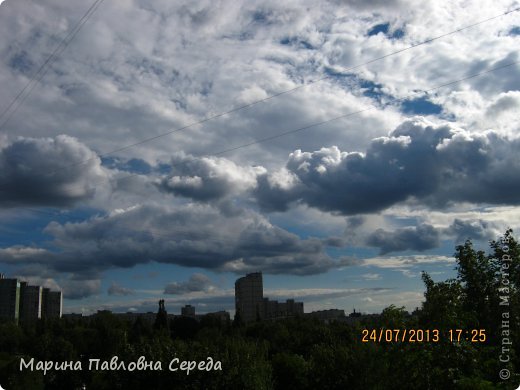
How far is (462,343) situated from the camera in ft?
54.4

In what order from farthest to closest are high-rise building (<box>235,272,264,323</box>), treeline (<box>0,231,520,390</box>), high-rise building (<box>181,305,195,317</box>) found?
1. high-rise building (<box>181,305,195,317</box>)
2. high-rise building (<box>235,272,264,323</box>)
3. treeline (<box>0,231,520,390</box>)

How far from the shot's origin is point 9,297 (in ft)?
493

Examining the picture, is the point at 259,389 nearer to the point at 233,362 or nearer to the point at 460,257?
the point at 233,362

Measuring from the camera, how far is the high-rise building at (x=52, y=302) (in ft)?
536

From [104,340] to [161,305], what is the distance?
1563 centimetres

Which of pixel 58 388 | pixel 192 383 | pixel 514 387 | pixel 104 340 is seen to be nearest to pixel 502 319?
pixel 514 387

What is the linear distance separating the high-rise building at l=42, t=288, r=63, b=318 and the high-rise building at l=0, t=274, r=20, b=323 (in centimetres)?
1274

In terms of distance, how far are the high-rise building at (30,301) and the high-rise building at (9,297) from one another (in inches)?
189

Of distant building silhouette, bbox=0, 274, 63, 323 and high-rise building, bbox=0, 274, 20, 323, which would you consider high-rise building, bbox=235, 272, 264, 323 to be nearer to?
distant building silhouette, bbox=0, 274, 63, 323

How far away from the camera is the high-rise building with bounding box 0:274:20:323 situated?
148 m

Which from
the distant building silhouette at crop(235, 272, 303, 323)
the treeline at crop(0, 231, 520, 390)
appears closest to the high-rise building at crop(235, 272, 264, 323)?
the distant building silhouette at crop(235, 272, 303, 323)

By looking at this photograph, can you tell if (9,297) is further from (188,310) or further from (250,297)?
(250,297)
